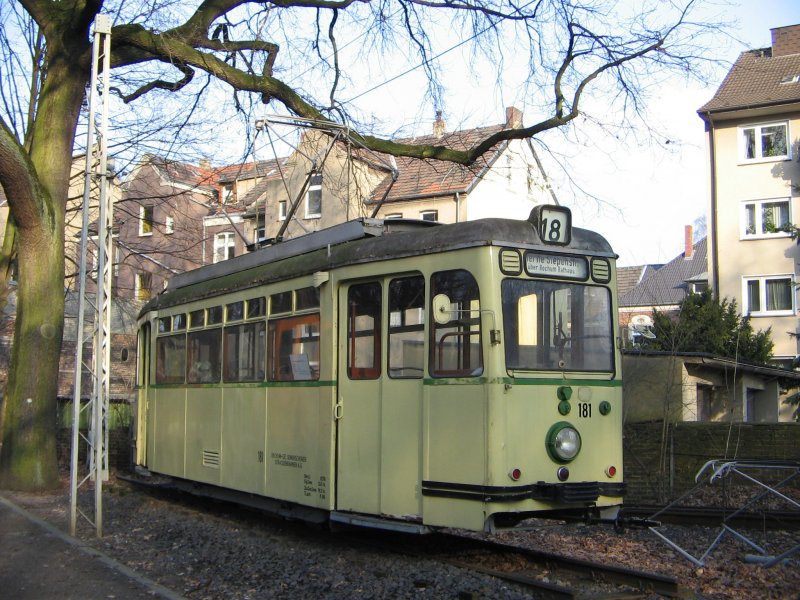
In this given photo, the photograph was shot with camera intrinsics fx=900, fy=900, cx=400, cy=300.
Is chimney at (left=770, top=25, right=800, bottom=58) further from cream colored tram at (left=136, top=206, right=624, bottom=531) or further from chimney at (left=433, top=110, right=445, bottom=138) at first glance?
cream colored tram at (left=136, top=206, right=624, bottom=531)

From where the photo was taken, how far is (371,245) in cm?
805

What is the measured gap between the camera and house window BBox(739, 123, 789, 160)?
1223 inches

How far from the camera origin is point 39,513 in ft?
37.4

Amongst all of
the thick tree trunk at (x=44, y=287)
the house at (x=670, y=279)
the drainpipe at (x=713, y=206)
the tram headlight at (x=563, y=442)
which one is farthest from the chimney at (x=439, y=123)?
the house at (x=670, y=279)

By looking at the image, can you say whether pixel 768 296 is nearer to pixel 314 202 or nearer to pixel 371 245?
pixel 314 202

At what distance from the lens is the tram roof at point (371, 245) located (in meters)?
7.27

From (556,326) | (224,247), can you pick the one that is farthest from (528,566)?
(224,247)

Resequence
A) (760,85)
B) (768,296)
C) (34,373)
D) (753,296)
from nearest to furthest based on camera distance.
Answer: (34,373) < (768,296) < (753,296) < (760,85)

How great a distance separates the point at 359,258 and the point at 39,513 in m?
6.22

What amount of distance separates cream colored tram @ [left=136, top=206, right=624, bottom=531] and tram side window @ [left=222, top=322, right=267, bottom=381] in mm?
156

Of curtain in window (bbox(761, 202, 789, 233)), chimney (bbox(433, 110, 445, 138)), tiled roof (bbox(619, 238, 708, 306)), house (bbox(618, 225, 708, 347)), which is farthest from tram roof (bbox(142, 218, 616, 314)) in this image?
tiled roof (bbox(619, 238, 708, 306))

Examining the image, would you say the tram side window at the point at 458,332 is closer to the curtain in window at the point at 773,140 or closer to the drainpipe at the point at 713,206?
the drainpipe at the point at 713,206

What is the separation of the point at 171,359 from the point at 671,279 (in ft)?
167

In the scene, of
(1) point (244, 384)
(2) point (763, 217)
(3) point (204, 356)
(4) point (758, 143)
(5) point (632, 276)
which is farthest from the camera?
(5) point (632, 276)
